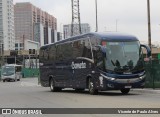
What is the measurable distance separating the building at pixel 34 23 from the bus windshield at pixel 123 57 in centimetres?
10794

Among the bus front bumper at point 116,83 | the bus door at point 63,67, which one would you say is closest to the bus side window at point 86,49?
the bus front bumper at point 116,83

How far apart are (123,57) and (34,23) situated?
11341 cm

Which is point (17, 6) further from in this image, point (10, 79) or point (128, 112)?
point (128, 112)

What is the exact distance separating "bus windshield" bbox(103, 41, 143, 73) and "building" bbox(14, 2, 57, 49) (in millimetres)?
107936

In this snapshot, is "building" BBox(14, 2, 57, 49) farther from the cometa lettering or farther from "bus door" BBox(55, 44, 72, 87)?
the cometa lettering

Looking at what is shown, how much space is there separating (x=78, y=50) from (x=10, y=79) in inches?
1949

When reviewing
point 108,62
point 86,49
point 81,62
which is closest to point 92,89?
point 108,62

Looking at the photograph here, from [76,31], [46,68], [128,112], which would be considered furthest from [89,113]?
[76,31]

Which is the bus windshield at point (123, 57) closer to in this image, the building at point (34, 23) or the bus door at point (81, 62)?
the bus door at point (81, 62)

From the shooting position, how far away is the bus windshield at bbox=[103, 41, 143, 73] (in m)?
26.1

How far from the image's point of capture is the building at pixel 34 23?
137750 mm

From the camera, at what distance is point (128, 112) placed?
1516 cm

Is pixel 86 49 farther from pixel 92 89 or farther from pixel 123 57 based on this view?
pixel 123 57

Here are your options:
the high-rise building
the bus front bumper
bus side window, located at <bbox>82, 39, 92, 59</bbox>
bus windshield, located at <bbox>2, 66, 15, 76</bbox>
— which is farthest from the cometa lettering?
the high-rise building
